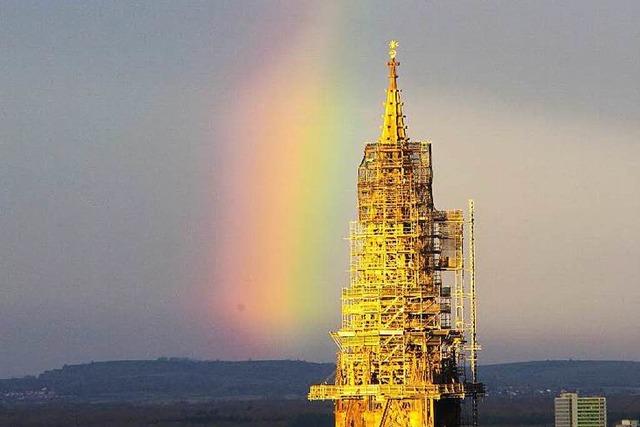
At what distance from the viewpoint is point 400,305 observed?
316ft

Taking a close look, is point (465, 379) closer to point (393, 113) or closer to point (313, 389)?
point (313, 389)

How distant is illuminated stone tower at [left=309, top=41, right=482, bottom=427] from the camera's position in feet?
312

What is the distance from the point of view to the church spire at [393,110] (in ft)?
324

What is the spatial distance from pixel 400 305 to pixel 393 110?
10045mm

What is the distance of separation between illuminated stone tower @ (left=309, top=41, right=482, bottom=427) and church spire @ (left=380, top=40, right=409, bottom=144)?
0.08 meters

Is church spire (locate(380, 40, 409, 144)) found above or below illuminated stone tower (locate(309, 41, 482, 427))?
above

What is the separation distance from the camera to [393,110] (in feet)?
324

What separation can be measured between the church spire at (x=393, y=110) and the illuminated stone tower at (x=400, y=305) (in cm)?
8

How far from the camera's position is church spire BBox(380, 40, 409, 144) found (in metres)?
98.6

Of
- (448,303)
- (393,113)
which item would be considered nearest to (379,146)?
(393,113)

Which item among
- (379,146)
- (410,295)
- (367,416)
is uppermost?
(379,146)

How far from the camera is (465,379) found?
9831 cm

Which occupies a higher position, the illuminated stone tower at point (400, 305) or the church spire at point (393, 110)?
the church spire at point (393, 110)

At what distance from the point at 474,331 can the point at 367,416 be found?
6.96m
